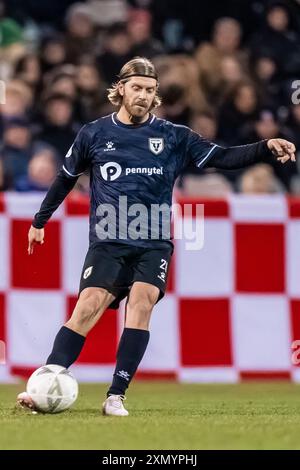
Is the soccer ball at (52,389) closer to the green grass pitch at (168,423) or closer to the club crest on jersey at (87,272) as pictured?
the green grass pitch at (168,423)

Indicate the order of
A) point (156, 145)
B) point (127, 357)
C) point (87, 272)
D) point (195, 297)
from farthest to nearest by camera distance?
point (195, 297) < point (156, 145) < point (87, 272) < point (127, 357)

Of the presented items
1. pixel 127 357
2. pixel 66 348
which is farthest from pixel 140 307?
pixel 66 348

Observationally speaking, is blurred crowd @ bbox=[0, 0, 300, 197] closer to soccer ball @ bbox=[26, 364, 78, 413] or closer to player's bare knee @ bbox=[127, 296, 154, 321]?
player's bare knee @ bbox=[127, 296, 154, 321]

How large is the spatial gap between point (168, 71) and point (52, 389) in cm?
592

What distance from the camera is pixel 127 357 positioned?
7.60 m

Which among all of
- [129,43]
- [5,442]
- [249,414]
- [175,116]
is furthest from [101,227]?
[129,43]

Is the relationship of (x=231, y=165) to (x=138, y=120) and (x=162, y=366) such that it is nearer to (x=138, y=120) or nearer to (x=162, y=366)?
(x=138, y=120)

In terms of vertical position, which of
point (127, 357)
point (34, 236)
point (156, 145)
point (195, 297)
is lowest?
point (127, 357)

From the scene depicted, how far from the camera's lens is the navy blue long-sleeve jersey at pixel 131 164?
7.79m

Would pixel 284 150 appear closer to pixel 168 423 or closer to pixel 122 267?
pixel 122 267

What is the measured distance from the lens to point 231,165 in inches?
311

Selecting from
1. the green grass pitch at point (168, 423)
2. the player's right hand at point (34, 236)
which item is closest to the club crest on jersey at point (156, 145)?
the player's right hand at point (34, 236)

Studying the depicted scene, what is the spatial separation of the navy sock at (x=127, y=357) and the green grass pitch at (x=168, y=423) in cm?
17

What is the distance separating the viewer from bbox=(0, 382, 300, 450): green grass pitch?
621cm
